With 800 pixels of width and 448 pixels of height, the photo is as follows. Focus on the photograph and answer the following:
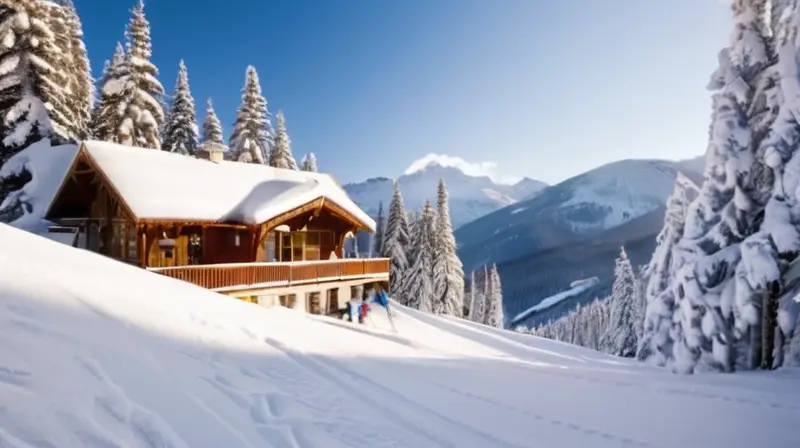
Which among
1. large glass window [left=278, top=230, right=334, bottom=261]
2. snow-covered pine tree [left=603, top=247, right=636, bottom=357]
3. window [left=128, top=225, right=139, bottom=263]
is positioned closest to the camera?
window [left=128, top=225, right=139, bottom=263]

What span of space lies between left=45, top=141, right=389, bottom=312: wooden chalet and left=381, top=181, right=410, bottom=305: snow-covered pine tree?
16.6 m

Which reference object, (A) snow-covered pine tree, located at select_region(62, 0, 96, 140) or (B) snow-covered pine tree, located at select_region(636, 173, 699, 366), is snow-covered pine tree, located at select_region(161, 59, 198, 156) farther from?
(B) snow-covered pine tree, located at select_region(636, 173, 699, 366)

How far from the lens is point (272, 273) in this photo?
61.8 feet

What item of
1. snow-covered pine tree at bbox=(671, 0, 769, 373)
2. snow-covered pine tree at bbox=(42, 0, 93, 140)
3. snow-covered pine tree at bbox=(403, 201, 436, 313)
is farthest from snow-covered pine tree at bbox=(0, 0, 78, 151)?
snow-covered pine tree at bbox=(671, 0, 769, 373)

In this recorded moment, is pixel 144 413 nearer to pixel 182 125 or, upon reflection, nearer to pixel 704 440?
pixel 704 440

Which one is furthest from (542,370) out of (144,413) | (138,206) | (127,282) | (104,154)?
(104,154)

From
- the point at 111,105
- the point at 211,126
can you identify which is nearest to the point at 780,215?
the point at 111,105

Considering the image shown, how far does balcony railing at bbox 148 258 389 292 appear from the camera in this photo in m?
16.1

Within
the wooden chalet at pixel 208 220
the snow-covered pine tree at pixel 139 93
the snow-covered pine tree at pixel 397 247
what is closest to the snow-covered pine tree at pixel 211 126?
the snow-covered pine tree at pixel 139 93

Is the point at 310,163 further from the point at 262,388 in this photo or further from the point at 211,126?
the point at 262,388

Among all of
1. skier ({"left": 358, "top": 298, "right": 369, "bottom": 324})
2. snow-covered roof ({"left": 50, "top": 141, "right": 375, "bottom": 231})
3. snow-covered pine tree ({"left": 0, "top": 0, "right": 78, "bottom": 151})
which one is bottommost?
skier ({"left": 358, "top": 298, "right": 369, "bottom": 324})

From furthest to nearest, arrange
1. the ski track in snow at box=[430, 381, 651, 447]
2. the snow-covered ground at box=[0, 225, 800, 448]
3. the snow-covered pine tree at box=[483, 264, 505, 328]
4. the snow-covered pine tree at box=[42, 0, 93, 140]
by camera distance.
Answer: the snow-covered pine tree at box=[483, 264, 505, 328] < the snow-covered pine tree at box=[42, 0, 93, 140] < the ski track in snow at box=[430, 381, 651, 447] < the snow-covered ground at box=[0, 225, 800, 448]

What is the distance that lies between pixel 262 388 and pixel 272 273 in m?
12.8

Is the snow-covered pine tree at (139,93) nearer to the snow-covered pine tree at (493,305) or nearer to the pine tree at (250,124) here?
the pine tree at (250,124)
